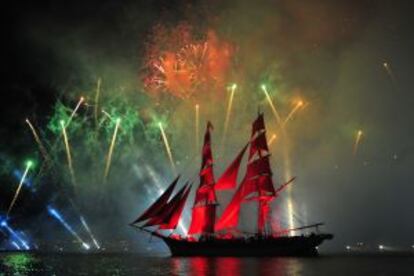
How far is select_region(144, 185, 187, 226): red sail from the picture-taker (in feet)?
333

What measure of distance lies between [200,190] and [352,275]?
160ft

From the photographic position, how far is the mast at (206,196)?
356 feet

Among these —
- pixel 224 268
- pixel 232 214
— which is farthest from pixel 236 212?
pixel 224 268

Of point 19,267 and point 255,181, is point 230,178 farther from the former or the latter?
point 19,267

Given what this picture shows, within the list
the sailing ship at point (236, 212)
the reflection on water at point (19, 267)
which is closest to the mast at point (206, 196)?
the sailing ship at point (236, 212)

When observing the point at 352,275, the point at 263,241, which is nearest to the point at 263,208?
the point at 263,241

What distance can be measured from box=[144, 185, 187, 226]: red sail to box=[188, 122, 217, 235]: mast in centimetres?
706

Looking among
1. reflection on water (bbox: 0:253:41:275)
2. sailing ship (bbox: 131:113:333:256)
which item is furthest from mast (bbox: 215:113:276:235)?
reflection on water (bbox: 0:253:41:275)

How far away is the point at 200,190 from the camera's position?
358 feet

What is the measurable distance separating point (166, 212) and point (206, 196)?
10.8m

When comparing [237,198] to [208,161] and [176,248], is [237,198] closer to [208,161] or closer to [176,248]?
[208,161]

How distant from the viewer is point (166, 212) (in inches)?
4021

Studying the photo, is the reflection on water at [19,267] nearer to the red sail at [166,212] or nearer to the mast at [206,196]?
the red sail at [166,212]

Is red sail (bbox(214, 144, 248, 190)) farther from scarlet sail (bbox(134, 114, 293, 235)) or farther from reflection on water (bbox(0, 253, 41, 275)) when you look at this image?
reflection on water (bbox(0, 253, 41, 275))
